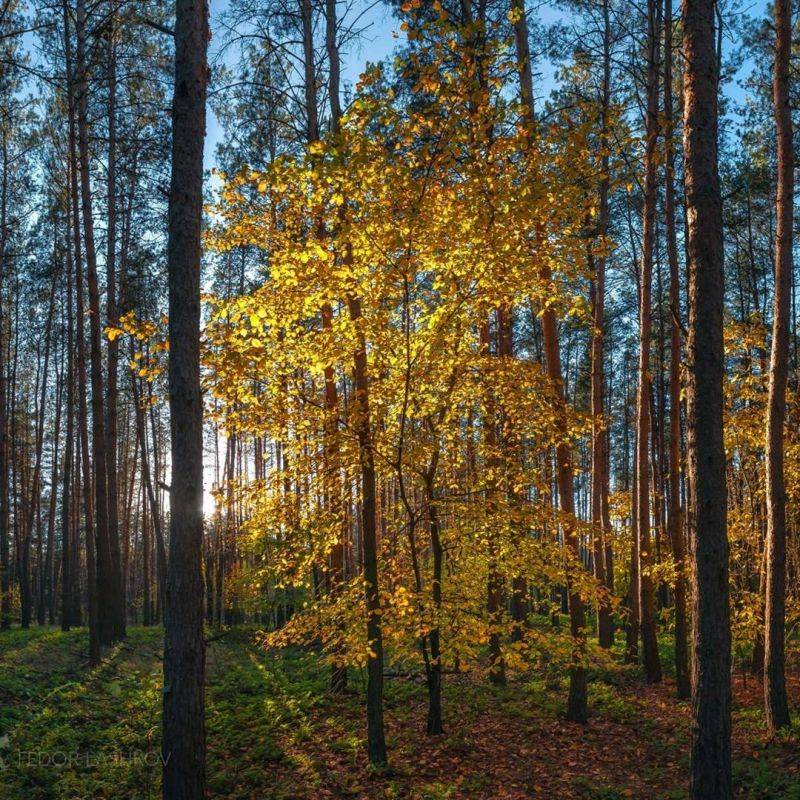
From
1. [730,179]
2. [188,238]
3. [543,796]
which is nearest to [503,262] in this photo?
[188,238]

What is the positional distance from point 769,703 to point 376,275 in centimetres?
751

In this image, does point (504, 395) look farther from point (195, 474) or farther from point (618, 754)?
point (618, 754)

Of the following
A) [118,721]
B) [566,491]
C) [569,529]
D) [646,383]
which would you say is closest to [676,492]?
[646,383]

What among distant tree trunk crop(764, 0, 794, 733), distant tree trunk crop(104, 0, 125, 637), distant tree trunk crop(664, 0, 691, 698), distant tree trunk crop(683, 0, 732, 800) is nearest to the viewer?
distant tree trunk crop(683, 0, 732, 800)

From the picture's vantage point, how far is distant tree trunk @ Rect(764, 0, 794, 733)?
7.74m

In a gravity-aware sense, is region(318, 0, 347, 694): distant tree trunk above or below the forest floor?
above

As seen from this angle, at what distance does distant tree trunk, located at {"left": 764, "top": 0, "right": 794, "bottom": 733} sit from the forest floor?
746 millimetres

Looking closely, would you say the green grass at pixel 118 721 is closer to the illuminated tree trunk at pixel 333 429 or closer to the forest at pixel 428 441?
the forest at pixel 428 441

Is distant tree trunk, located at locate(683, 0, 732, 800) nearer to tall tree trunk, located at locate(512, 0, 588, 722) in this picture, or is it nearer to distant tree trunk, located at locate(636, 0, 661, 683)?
tall tree trunk, located at locate(512, 0, 588, 722)

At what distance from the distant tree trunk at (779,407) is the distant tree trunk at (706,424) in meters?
3.90

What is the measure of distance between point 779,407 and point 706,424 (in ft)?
13.9

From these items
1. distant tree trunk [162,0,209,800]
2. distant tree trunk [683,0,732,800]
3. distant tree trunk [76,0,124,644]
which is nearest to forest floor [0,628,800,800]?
distant tree trunk [162,0,209,800]

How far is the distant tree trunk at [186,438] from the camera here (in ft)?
15.0

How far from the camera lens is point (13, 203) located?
710 inches
